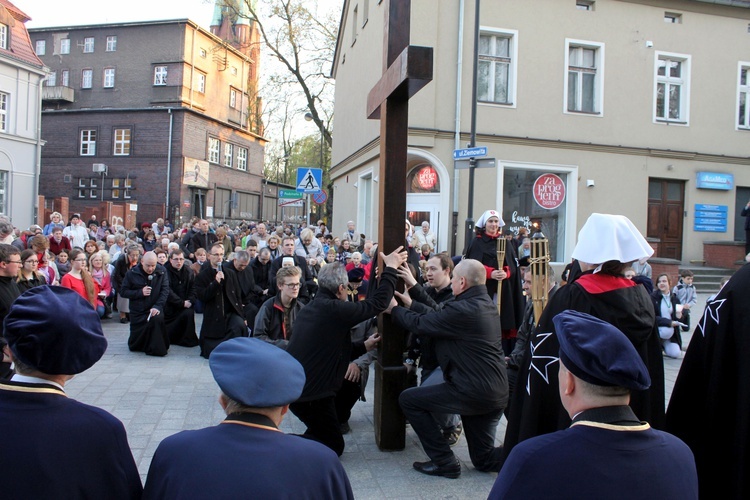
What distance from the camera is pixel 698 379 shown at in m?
2.96

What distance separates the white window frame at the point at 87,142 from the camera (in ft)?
135

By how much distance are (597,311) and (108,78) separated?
46.9m

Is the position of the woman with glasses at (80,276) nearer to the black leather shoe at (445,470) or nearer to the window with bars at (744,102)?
the black leather shoe at (445,470)

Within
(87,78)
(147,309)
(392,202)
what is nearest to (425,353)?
(392,202)

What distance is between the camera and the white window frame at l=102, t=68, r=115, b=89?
43.2m

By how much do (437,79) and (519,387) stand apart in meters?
14.8

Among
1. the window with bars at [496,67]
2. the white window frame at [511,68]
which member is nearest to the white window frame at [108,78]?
the window with bars at [496,67]

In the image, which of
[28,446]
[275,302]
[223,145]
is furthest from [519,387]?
[223,145]

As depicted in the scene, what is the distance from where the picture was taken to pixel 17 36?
30234 millimetres

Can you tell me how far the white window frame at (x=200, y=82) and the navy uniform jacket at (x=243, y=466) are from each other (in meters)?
44.5

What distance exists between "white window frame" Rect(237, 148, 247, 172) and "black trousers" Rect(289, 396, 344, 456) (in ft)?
145

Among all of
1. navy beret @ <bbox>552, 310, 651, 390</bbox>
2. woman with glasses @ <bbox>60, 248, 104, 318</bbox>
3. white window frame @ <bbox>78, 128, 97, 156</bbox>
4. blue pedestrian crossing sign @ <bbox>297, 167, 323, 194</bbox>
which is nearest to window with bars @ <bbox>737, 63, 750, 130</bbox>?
blue pedestrian crossing sign @ <bbox>297, 167, 323, 194</bbox>

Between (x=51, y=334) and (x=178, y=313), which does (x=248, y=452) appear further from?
(x=178, y=313)

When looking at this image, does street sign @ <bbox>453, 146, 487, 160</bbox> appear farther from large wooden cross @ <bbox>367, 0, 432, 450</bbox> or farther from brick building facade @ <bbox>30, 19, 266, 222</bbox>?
brick building facade @ <bbox>30, 19, 266, 222</bbox>
